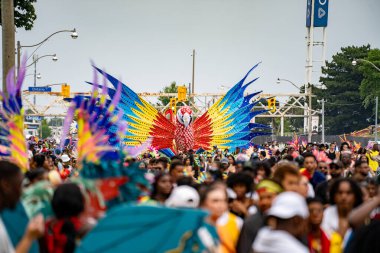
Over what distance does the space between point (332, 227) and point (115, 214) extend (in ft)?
8.60

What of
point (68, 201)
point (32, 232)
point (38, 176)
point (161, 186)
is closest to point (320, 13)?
point (161, 186)

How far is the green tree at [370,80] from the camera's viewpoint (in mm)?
72125

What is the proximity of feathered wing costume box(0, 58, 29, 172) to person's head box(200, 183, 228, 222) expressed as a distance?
2.04 m

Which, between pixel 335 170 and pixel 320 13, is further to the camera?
pixel 320 13

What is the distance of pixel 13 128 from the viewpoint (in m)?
7.57

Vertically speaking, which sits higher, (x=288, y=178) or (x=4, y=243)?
(x=288, y=178)

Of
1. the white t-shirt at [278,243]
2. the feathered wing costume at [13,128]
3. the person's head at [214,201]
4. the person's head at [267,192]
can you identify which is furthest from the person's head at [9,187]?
the person's head at [267,192]

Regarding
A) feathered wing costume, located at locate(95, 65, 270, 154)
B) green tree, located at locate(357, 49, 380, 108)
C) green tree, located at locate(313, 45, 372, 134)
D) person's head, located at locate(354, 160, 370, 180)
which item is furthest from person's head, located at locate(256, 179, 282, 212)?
green tree, located at locate(313, 45, 372, 134)

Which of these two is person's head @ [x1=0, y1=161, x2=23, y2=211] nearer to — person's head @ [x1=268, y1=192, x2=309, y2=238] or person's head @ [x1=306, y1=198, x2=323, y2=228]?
person's head @ [x1=268, y1=192, x2=309, y2=238]

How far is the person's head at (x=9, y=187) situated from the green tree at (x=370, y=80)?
67.8 m

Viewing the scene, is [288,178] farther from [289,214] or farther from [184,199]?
[289,214]

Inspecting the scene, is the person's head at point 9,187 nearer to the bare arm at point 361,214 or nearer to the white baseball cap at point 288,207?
the white baseball cap at point 288,207

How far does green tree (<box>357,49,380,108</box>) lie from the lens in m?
72.1

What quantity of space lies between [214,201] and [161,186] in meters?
1.57
